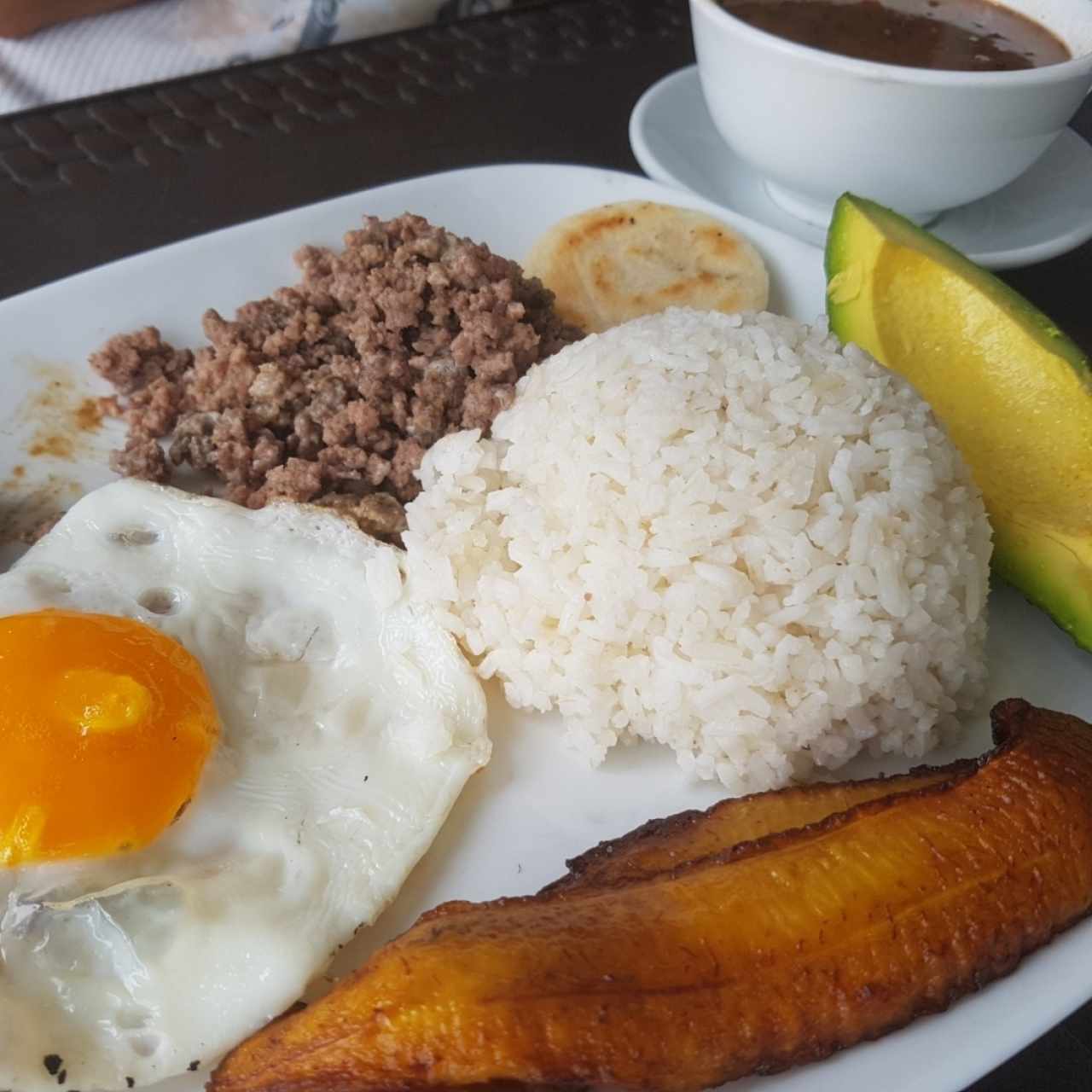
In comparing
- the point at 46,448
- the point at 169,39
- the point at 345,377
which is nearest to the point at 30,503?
the point at 46,448

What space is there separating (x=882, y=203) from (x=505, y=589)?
1.33m

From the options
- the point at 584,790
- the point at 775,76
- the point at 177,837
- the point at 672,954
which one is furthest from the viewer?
the point at 775,76

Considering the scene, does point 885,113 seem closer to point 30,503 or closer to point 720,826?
point 720,826

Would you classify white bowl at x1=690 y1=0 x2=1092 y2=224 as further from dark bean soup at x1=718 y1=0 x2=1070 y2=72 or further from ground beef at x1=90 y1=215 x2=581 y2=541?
ground beef at x1=90 y1=215 x2=581 y2=541

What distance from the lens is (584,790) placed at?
1.56 m

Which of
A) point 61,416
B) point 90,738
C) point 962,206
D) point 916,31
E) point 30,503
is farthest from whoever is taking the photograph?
point 962,206

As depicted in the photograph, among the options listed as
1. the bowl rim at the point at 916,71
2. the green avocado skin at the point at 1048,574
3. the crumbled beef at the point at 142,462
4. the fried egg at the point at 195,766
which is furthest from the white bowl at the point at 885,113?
the crumbled beef at the point at 142,462

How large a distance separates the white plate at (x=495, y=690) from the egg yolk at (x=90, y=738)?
313 millimetres

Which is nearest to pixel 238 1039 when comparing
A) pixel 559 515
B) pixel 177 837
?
pixel 177 837

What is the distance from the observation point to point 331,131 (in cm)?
295

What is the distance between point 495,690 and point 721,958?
0.63 meters

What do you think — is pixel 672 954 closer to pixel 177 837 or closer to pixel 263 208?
pixel 177 837

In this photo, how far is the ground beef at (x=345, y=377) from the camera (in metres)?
1.86

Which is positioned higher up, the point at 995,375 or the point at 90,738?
the point at 995,375
